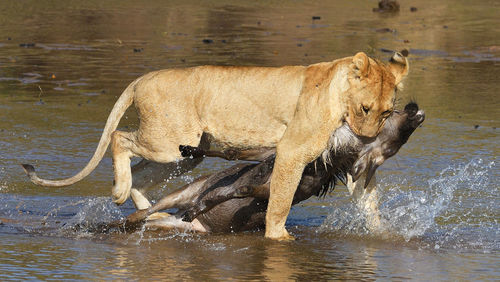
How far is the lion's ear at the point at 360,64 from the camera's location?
6.77 meters

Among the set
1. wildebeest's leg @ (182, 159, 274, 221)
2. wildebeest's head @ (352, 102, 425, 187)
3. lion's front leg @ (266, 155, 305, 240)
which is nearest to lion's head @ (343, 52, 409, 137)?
wildebeest's head @ (352, 102, 425, 187)

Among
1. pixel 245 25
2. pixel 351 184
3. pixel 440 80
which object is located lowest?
pixel 351 184

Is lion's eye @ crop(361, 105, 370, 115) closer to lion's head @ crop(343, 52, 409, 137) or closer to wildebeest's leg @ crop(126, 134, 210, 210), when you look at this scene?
lion's head @ crop(343, 52, 409, 137)

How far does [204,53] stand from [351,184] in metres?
9.07

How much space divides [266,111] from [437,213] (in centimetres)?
178

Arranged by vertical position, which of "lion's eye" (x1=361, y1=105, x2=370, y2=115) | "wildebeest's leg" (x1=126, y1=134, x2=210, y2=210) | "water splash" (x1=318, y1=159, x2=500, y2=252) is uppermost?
"lion's eye" (x1=361, y1=105, x2=370, y2=115)

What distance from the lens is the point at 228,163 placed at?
974 centimetres

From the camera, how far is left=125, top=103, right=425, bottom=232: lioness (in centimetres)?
734

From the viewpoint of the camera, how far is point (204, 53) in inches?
646

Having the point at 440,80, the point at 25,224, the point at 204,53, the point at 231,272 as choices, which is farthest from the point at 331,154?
the point at 204,53

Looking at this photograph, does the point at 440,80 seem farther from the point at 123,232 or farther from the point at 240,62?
the point at 123,232

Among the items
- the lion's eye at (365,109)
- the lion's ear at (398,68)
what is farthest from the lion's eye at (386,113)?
the lion's ear at (398,68)

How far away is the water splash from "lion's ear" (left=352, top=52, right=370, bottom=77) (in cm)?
135

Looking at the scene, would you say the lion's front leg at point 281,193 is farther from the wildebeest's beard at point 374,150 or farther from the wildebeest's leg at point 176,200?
the wildebeest's leg at point 176,200
